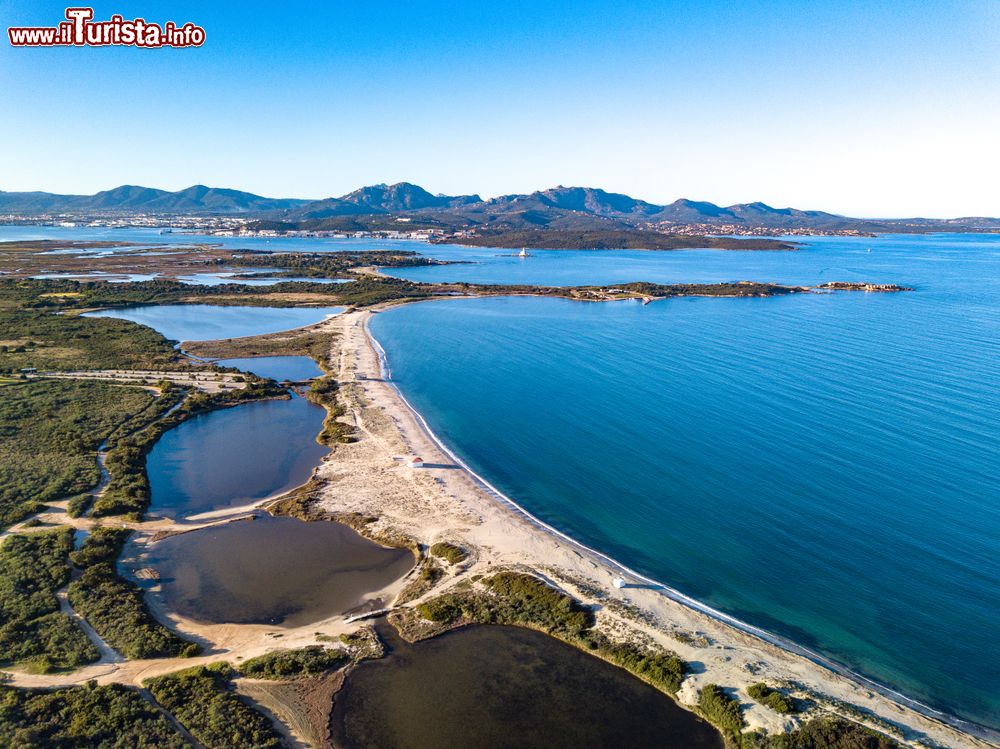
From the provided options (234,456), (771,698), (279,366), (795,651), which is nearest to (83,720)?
(771,698)

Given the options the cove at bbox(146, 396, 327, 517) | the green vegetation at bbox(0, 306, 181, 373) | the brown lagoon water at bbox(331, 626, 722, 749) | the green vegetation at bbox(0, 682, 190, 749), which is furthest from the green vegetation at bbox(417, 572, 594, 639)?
the green vegetation at bbox(0, 306, 181, 373)

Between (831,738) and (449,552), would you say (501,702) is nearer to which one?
(449,552)

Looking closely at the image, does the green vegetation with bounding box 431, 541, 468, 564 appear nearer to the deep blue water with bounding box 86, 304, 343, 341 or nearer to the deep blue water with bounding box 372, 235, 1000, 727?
the deep blue water with bounding box 372, 235, 1000, 727

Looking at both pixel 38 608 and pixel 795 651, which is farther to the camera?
pixel 38 608

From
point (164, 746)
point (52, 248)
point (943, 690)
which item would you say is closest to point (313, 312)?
point (164, 746)

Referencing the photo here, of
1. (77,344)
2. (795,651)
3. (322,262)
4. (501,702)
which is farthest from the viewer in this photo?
(322,262)

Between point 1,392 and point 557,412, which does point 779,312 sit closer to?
point 557,412

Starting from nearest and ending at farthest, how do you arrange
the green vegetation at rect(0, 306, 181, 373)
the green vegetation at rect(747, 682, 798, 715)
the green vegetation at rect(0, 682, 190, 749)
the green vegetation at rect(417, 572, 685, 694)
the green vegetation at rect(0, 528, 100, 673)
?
the green vegetation at rect(0, 682, 190, 749) < the green vegetation at rect(747, 682, 798, 715) < the green vegetation at rect(0, 528, 100, 673) < the green vegetation at rect(417, 572, 685, 694) < the green vegetation at rect(0, 306, 181, 373)
